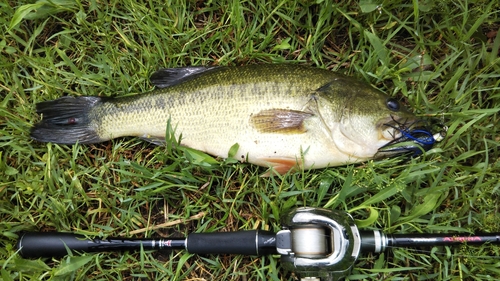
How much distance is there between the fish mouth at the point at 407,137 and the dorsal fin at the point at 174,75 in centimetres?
148

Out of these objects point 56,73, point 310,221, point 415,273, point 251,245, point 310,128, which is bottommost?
point 415,273

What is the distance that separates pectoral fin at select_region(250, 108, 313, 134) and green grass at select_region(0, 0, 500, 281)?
0.40 meters

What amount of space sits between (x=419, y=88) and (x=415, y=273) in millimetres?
1459

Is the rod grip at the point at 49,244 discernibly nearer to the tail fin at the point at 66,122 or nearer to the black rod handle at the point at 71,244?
the black rod handle at the point at 71,244

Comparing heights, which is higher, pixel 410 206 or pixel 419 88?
pixel 419 88

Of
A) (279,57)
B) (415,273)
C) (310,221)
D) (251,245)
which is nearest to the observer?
(310,221)

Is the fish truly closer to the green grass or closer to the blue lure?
the blue lure

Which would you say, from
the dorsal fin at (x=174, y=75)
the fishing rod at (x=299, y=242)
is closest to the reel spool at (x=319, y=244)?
the fishing rod at (x=299, y=242)

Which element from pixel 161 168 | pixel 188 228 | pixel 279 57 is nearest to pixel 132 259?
pixel 188 228

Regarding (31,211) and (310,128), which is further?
(31,211)

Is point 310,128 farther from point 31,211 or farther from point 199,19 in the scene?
point 31,211

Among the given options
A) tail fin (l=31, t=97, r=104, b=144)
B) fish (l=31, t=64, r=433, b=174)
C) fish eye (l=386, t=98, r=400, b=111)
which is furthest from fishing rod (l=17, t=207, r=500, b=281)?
fish eye (l=386, t=98, r=400, b=111)

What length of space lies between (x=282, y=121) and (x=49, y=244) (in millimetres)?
1947

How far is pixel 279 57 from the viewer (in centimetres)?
346
